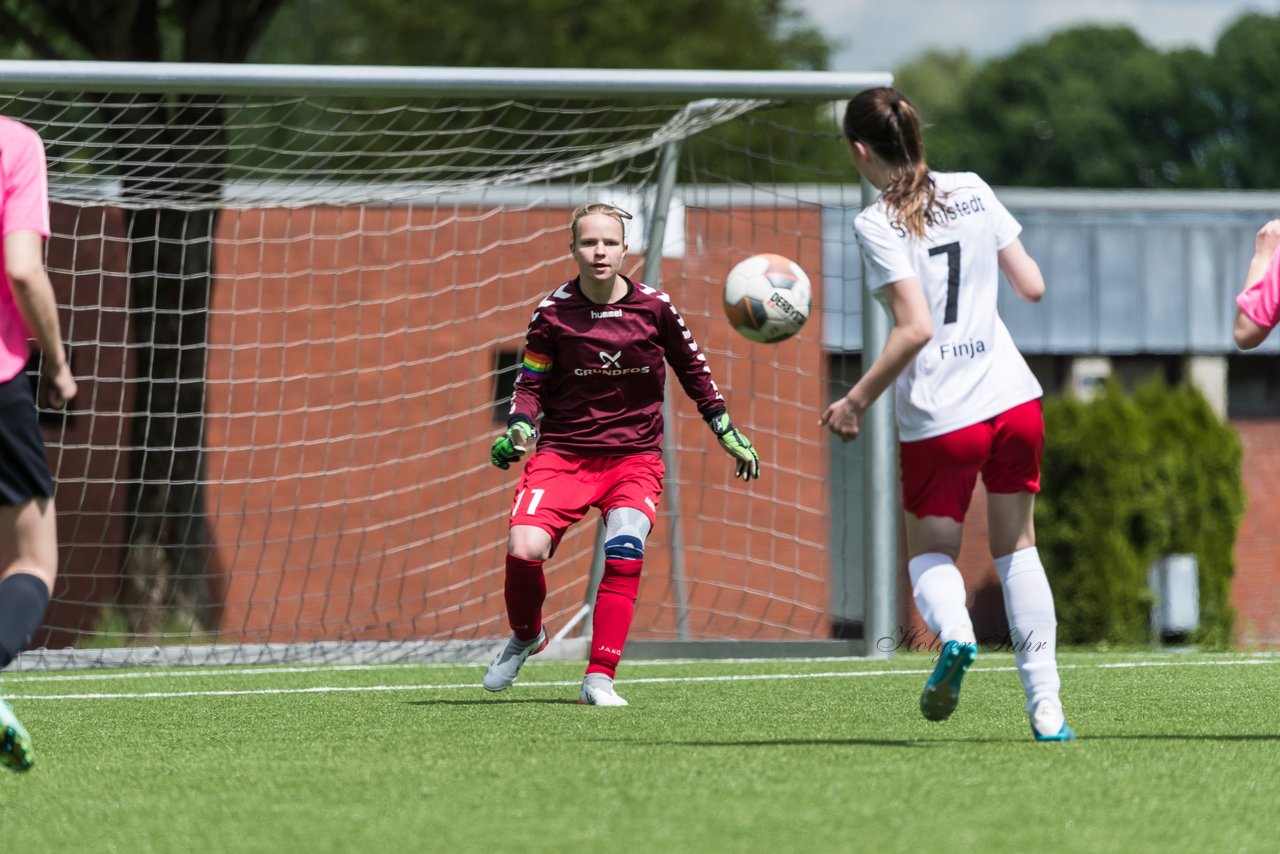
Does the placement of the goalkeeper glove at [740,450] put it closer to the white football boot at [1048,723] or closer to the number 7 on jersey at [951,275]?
the number 7 on jersey at [951,275]

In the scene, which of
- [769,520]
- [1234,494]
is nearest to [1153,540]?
[1234,494]

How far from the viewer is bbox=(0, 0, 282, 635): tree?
11.0 m

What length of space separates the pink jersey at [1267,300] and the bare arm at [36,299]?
9.72ft

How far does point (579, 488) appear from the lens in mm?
5969

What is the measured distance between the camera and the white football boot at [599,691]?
5.72m

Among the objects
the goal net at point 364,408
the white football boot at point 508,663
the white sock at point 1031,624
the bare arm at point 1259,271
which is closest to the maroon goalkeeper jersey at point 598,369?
the white football boot at point 508,663

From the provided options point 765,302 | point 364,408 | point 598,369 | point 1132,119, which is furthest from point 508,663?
point 1132,119

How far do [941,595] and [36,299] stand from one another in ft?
7.72

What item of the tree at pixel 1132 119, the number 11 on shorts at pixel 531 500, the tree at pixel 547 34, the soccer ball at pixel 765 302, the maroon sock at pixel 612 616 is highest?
the tree at pixel 1132 119

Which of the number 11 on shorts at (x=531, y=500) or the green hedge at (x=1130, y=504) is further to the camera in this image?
the green hedge at (x=1130, y=504)

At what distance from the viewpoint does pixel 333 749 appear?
4.58m

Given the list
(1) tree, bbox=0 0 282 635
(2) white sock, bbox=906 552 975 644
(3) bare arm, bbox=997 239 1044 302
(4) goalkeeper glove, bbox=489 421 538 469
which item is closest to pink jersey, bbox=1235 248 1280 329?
(3) bare arm, bbox=997 239 1044 302

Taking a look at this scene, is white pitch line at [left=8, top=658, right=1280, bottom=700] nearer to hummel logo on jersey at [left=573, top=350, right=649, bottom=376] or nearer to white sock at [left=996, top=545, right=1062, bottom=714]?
hummel logo on jersey at [left=573, top=350, right=649, bottom=376]

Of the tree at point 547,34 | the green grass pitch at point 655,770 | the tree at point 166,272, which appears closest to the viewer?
the green grass pitch at point 655,770
